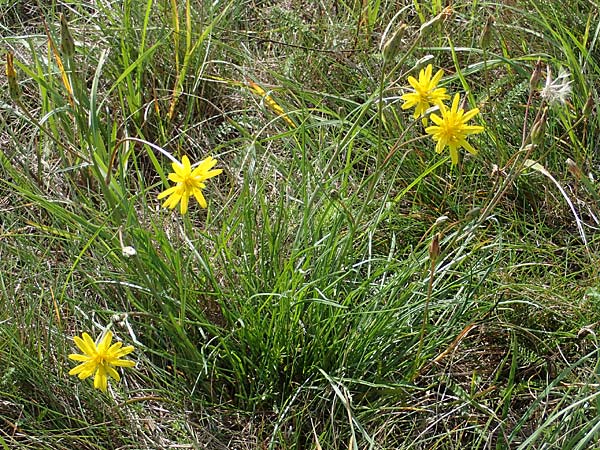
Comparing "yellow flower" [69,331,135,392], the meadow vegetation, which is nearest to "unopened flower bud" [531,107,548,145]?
the meadow vegetation

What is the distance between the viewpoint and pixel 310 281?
1.48m

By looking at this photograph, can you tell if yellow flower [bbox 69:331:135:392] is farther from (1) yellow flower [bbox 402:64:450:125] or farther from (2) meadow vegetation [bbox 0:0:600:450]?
(1) yellow flower [bbox 402:64:450:125]

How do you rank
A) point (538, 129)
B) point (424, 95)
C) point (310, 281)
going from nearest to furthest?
1. point (538, 129)
2. point (424, 95)
3. point (310, 281)

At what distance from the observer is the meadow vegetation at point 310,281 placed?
1389 mm

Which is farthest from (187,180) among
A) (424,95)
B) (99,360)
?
(424,95)

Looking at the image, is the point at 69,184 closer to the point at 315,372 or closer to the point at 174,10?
the point at 174,10

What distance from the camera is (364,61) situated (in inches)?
83.0

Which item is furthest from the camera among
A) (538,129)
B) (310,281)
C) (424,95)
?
(310,281)

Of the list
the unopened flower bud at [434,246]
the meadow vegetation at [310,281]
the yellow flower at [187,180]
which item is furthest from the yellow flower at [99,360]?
the unopened flower bud at [434,246]

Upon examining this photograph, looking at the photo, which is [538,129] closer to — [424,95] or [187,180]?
[424,95]

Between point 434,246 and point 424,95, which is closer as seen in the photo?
point 434,246

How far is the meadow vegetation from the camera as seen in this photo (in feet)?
4.56

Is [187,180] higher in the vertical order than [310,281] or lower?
higher

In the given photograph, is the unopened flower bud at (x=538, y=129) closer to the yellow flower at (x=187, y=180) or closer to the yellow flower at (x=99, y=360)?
the yellow flower at (x=187, y=180)
